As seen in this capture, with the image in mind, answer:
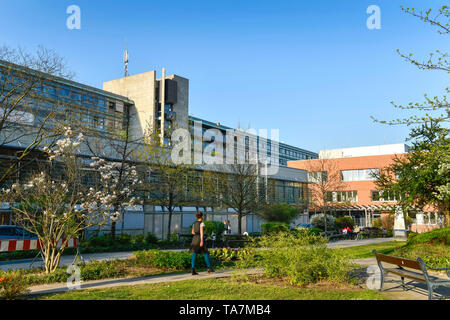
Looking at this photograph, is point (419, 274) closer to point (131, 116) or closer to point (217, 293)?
point (217, 293)

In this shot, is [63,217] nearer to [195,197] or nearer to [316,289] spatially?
[316,289]

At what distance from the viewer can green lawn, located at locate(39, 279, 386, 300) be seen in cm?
722

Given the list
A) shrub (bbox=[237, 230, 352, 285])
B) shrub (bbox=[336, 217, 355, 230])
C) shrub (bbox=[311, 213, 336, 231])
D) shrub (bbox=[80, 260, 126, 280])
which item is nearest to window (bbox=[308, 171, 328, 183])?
shrub (bbox=[311, 213, 336, 231])

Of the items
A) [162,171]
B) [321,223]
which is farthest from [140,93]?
[162,171]

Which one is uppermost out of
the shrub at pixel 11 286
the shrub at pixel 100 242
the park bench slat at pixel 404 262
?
the park bench slat at pixel 404 262

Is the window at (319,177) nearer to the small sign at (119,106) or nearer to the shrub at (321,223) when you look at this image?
the shrub at (321,223)

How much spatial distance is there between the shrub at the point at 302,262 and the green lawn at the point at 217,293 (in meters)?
0.53

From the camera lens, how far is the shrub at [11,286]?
7.34m

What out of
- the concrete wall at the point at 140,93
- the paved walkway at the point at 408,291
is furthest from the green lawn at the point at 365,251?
the concrete wall at the point at 140,93

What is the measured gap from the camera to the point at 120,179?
18.5m

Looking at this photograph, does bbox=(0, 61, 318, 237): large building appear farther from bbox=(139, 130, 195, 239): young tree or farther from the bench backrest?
the bench backrest

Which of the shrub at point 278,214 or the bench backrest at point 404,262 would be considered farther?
the shrub at point 278,214

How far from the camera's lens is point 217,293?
7613mm

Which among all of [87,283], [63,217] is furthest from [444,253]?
[63,217]
